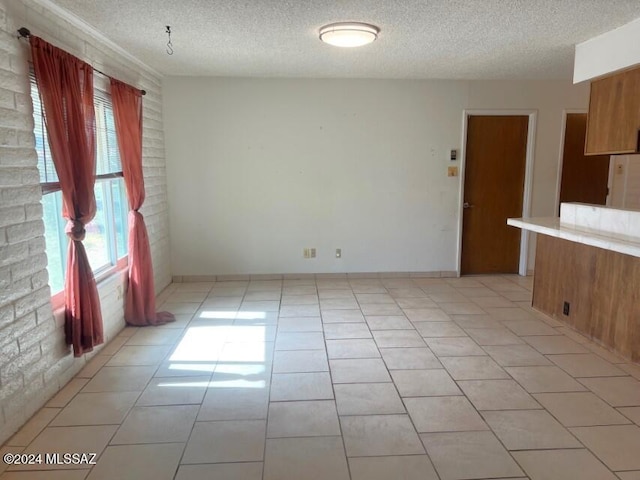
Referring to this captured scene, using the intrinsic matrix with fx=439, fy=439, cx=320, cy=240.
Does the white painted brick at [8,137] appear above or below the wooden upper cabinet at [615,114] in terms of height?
below

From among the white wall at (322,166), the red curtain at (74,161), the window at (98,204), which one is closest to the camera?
the red curtain at (74,161)

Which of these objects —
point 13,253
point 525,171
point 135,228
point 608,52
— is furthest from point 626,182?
point 13,253

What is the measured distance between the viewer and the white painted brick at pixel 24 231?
223 centimetres

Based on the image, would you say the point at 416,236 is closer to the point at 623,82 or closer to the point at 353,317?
the point at 353,317

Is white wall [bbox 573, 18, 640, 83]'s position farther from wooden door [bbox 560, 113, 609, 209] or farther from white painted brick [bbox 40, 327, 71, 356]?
white painted brick [bbox 40, 327, 71, 356]

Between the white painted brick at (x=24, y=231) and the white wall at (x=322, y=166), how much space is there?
2686mm

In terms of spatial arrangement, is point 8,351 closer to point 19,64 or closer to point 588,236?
point 19,64

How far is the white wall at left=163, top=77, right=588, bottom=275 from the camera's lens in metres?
5.03

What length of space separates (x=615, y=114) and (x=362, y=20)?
2089 millimetres

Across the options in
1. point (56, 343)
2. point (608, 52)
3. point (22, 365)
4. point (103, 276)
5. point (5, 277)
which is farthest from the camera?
point (103, 276)

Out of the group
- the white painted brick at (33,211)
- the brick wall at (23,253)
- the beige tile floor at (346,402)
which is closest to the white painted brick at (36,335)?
the brick wall at (23,253)

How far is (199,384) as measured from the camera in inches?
109

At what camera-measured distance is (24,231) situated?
234cm

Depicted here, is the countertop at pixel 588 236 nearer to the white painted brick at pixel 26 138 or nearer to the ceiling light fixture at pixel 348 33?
the ceiling light fixture at pixel 348 33
